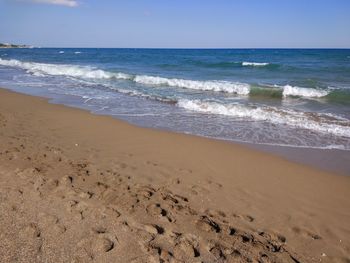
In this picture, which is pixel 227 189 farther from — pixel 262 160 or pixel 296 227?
pixel 262 160

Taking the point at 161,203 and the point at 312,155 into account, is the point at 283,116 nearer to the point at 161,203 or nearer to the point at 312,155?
the point at 312,155

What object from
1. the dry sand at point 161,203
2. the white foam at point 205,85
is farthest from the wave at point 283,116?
the white foam at point 205,85

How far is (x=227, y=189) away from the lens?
15.0 ft

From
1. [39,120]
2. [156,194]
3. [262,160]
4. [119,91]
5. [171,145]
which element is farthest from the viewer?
[119,91]

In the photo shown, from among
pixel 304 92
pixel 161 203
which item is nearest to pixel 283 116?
pixel 304 92

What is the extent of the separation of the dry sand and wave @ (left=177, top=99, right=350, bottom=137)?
2770 mm

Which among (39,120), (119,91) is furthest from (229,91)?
(39,120)

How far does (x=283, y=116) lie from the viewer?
9492 mm

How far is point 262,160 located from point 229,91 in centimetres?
997

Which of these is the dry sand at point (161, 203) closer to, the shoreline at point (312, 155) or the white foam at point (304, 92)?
the shoreline at point (312, 155)

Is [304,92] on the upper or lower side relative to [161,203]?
lower

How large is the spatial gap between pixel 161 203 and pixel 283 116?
21.2 feet

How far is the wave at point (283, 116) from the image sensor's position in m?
8.12

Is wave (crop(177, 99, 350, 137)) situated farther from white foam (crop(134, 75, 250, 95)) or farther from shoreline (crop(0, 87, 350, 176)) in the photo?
white foam (crop(134, 75, 250, 95))
